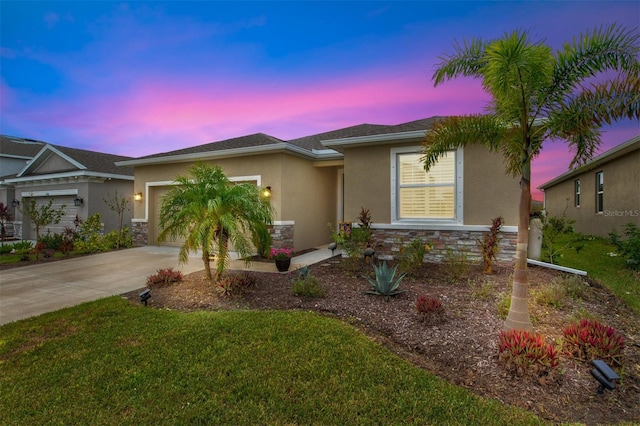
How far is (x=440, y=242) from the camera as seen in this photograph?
791cm

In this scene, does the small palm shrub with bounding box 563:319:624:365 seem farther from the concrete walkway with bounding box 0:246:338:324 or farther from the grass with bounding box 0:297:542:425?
the concrete walkway with bounding box 0:246:338:324

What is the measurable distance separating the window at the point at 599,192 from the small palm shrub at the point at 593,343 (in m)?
13.6

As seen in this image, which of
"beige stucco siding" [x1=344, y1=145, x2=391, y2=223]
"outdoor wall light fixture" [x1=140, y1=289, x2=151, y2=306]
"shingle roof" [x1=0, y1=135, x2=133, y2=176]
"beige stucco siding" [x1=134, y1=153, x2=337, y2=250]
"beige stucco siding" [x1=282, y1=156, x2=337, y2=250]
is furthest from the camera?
"shingle roof" [x1=0, y1=135, x2=133, y2=176]

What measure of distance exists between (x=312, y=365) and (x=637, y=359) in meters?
3.65

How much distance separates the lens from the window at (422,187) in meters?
7.92

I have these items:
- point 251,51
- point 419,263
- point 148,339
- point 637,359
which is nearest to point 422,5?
point 251,51

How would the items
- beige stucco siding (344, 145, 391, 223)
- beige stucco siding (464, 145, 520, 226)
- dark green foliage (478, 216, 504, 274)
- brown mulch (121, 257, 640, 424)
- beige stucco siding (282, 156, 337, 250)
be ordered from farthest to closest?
1. beige stucco siding (282, 156, 337, 250)
2. beige stucco siding (344, 145, 391, 223)
3. beige stucco siding (464, 145, 520, 226)
4. dark green foliage (478, 216, 504, 274)
5. brown mulch (121, 257, 640, 424)

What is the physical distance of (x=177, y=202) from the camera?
5828 mm

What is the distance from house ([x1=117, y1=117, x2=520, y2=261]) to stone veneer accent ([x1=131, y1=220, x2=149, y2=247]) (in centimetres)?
236

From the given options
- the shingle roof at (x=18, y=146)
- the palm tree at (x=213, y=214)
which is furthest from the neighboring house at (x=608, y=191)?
the shingle roof at (x=18, y=146)

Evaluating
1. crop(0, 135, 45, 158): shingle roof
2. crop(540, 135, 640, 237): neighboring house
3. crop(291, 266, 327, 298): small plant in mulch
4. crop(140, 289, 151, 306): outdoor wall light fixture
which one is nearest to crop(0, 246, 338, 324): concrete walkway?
crop(140, 289, 151, 306): outdoor wall light fixture

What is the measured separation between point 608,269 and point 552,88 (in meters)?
6.43

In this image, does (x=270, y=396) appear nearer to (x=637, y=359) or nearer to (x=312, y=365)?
(x=312, y=365)

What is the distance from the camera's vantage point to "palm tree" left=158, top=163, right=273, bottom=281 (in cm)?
547
